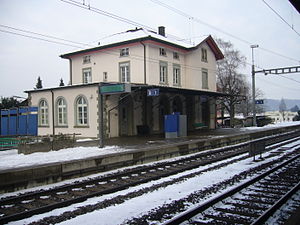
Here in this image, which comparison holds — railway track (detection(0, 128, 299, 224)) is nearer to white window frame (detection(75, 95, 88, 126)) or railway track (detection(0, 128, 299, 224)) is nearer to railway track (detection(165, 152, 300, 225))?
railway track (detection(165, 152, 300, 225))

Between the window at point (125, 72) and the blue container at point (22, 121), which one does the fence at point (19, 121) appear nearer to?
the blue container at point (22, 121)

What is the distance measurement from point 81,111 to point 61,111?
2.52 metres

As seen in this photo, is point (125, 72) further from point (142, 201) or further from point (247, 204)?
point (247, 204)

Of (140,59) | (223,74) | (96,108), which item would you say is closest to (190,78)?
(140,59)

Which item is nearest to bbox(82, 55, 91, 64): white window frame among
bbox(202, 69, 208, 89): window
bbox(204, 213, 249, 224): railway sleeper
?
bbox(202, 69, 208, 89): window

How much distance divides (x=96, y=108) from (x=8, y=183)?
13.2 meters

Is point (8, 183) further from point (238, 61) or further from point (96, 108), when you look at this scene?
point (238, 61)

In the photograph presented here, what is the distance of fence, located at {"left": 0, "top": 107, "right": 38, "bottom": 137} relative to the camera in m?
18.5

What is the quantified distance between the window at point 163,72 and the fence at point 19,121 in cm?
1176

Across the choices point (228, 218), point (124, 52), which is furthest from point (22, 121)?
point (228, 218)

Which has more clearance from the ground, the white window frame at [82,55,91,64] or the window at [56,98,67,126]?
the white window frame at [82,55,91,64]

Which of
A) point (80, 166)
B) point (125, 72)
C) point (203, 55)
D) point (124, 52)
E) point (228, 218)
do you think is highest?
point (203, 55)

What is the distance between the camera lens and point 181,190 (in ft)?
26.3

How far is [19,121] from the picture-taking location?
1959 cm
